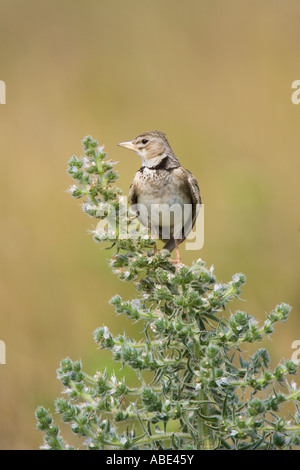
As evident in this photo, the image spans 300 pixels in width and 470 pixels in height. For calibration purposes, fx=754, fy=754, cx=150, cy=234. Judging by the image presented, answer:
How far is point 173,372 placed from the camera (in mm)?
2033

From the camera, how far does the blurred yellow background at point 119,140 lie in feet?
15.8

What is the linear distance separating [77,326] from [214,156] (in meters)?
2.03

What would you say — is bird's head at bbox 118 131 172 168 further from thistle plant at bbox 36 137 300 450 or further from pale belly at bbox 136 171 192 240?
thistle plant at bbox 36 137 300 450

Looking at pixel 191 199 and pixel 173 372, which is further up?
pixel 191 199

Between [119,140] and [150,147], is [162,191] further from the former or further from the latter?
[119,140]

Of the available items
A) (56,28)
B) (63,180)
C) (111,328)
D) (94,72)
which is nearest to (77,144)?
(63,180)

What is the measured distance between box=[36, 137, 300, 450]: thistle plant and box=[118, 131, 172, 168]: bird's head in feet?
4.60

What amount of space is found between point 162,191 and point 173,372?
1563mm
